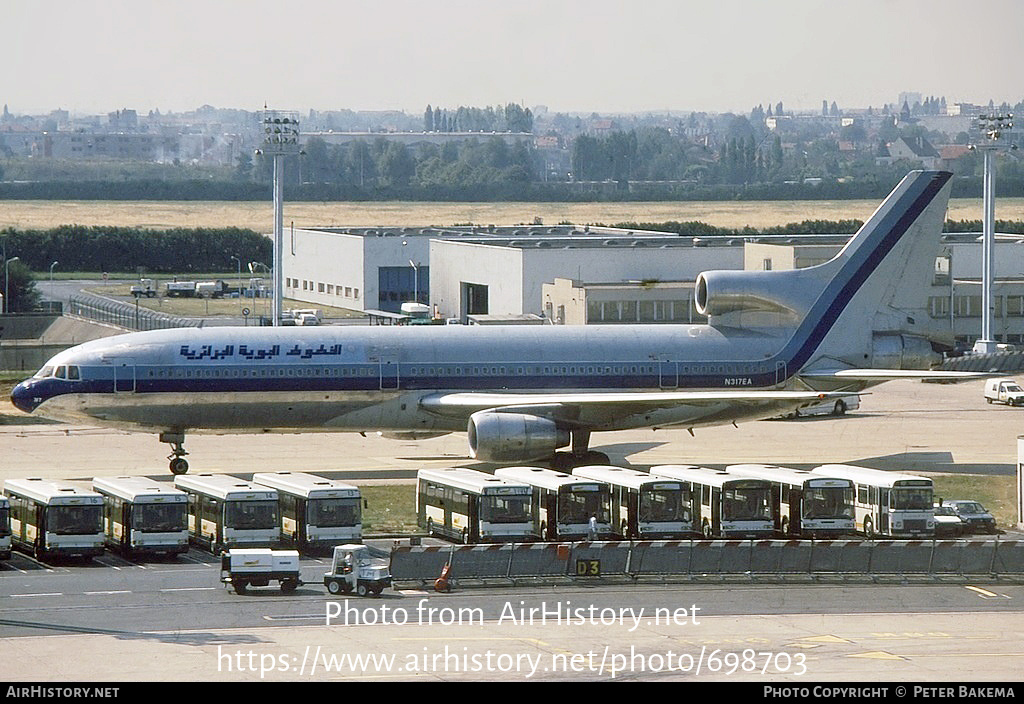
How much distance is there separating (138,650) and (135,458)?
28663mm

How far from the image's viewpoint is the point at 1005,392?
7819cm

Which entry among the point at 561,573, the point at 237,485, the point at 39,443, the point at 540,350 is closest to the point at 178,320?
the point at 39,443

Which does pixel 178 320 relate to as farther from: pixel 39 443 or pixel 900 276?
pixel 900 276

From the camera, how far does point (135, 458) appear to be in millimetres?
59594

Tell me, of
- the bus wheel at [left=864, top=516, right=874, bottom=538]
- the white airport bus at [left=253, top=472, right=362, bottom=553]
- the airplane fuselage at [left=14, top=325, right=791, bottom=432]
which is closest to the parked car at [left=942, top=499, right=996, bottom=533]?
the bus wheel at [left=864, top=516, right=874, bottom=538]

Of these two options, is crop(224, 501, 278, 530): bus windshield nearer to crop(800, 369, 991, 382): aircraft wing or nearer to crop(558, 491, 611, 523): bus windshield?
crop(558, 491, 611, 523): bus windshield

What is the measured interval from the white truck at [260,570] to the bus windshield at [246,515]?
4.47 m

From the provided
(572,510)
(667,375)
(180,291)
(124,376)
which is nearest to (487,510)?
(572,510)

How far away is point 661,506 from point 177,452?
19.2 metres

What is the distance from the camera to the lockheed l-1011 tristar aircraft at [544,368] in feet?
182

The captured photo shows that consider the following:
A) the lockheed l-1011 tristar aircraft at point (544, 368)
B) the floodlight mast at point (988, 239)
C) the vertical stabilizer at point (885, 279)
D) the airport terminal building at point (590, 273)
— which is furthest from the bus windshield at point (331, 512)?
the floodlight mast at point (988, 239)

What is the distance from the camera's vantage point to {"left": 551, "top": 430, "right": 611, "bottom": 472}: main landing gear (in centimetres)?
5665

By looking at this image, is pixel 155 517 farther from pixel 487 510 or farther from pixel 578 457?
pixel 578 457

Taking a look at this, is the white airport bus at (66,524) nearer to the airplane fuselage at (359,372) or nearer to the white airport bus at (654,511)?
the airplane fuselage at (359,372)
